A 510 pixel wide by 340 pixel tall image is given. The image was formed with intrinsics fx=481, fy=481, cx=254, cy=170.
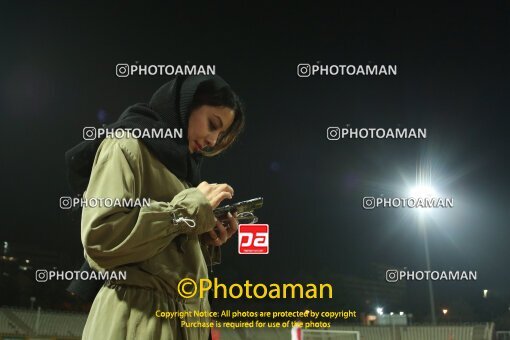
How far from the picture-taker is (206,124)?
60 cm

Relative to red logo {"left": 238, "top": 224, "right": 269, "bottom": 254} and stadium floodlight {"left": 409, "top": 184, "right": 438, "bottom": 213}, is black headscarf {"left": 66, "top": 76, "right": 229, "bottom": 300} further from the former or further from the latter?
stadium floodlight {"left": 409, "top": 184, "right": 438, "bottom": 213}

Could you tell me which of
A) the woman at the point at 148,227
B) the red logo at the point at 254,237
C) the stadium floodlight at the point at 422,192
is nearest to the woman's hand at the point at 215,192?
the woman at the point at 148,227

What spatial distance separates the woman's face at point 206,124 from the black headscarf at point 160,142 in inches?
0.6

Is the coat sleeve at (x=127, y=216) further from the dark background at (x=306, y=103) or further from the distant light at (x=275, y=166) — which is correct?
Result: the distant light at (x=275, y=166)

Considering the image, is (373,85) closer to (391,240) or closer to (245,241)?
(391,240)

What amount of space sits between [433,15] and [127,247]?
126 cm

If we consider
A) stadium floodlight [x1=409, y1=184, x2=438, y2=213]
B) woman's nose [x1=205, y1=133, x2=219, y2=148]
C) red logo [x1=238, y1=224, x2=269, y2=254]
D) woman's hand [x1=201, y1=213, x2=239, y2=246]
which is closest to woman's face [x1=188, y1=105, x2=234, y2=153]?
woman's nose [x1=205, y1=133, x2=219, y2=148]

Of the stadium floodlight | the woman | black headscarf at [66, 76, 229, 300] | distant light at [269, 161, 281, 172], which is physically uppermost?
distant light at [269, 161, 281, 172]

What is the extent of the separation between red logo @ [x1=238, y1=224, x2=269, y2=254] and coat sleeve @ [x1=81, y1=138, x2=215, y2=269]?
73 centimetres

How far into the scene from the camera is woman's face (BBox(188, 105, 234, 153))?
0.59m

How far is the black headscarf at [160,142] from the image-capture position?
52 cm

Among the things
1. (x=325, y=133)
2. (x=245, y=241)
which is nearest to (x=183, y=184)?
(x=245, y=241)

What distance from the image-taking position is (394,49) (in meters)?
1.38

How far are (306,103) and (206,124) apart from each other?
0.82 m
